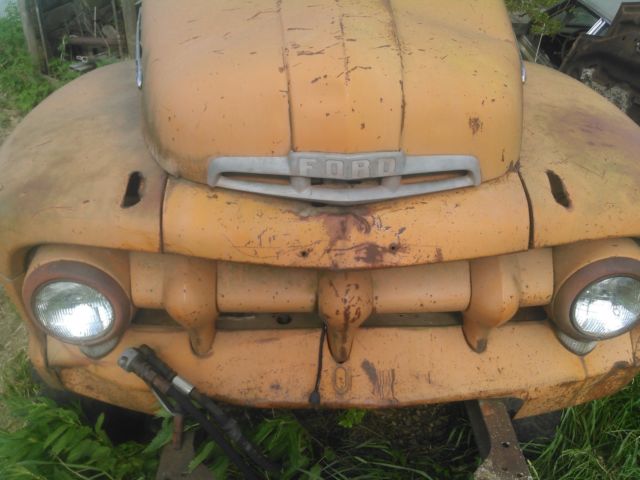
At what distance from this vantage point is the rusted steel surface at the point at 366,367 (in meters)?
2.02

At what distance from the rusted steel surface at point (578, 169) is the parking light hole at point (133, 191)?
3.68 feet

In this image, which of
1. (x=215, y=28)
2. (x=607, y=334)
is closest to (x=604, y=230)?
(x=607, y=334)

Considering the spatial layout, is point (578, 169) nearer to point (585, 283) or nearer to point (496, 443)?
point (585, 283)

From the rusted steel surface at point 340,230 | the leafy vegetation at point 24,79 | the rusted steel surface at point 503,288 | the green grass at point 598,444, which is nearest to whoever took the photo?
the rusted steel surface at point 340,230

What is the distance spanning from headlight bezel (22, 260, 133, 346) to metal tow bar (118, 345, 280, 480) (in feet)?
0.32

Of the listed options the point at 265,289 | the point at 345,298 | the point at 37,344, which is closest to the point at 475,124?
the point at 345,298

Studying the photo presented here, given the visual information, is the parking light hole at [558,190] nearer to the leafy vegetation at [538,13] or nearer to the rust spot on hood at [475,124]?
the rust spot on hood at [475,124]

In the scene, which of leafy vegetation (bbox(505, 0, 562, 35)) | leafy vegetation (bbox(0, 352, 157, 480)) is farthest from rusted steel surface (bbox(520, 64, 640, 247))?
leafy vegetation (bbox(505, 0, 562, 35))

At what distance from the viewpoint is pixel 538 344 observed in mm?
2107

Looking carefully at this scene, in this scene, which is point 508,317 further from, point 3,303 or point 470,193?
point 3,303

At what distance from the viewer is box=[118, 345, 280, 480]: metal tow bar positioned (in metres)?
1.93

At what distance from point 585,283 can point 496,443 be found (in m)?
0.57

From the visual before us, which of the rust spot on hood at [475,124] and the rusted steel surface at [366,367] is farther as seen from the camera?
the rusted steel surface at [366,367]

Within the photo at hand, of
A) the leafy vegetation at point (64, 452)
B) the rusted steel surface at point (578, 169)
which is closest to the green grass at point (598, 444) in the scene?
the rusted steel surface at point (578, 169)
